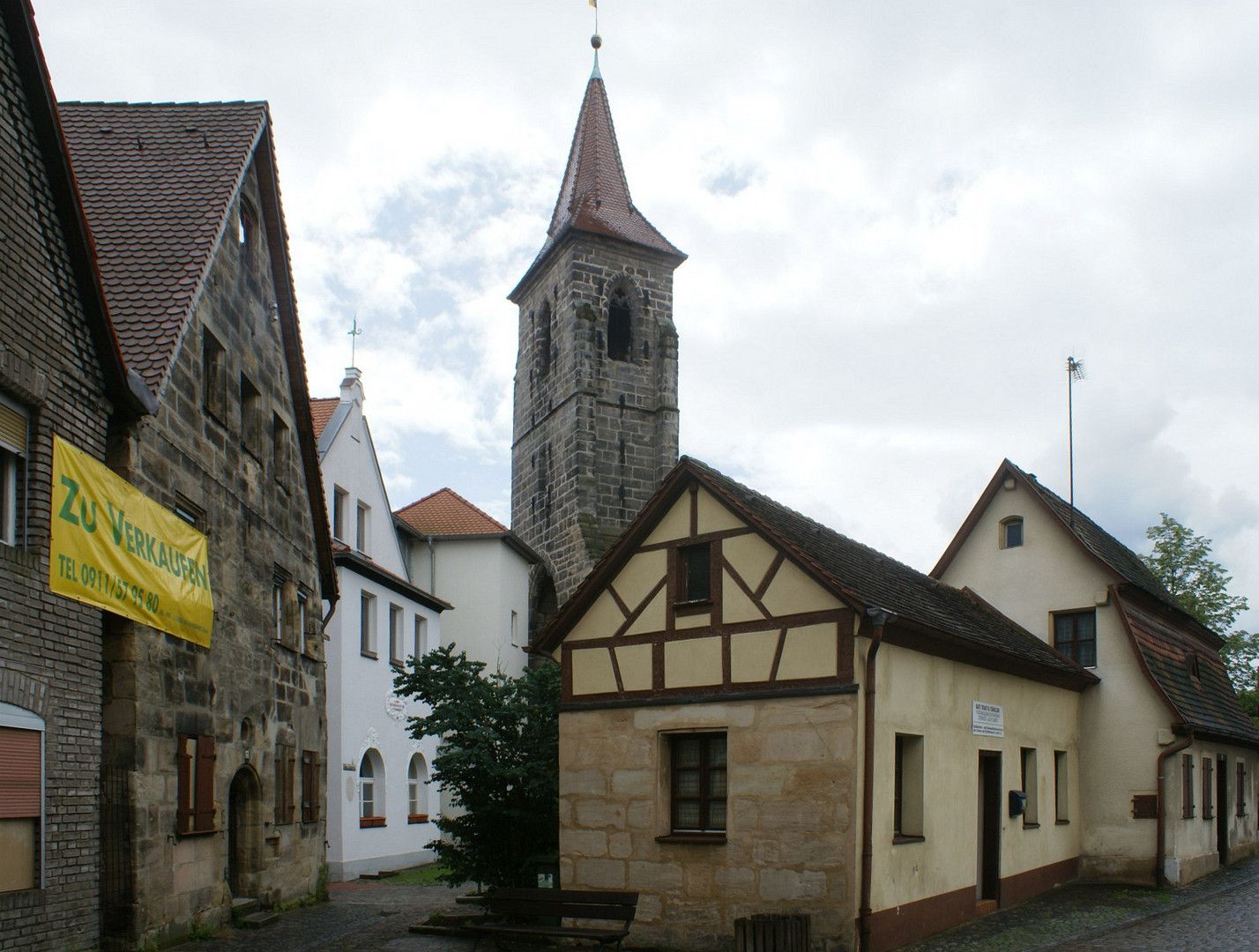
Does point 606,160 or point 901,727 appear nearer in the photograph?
point 901,727

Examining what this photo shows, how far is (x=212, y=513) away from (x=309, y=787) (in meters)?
5.61

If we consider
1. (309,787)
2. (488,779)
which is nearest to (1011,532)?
(488,779)

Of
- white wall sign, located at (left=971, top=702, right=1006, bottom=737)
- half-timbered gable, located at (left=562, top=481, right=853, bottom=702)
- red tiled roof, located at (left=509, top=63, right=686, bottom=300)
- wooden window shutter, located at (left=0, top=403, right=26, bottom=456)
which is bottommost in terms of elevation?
white wall sign, located at (left=971, top=702, right=1006, bottom=737)

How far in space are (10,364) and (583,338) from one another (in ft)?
95.0

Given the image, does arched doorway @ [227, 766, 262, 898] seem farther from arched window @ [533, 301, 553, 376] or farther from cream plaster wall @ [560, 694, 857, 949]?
arched window @ [533, 301, 553, 376]

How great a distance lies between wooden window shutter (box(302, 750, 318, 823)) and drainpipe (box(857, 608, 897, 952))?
891cm

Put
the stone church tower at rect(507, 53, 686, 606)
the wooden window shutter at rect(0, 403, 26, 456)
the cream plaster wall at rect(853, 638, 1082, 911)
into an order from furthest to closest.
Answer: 1. the stone church tower at rect(507, 53, 686, 606)
2. the cream plaster wall at rect(853, 638, 1082, 911)
3. the wooden window shutter at rect(0, 403, 26, 456)

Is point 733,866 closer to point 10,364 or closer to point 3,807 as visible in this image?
point 3,807

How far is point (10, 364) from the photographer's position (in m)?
9.86

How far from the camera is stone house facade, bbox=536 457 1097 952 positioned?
12.2m

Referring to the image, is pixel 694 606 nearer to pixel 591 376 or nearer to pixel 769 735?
pixel 769 735

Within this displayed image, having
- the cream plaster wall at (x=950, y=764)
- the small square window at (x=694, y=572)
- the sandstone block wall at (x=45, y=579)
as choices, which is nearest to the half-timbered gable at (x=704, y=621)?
the small square window at (x=694, y=572)

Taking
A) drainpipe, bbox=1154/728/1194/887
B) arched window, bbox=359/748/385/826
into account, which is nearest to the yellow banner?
arched window, bbox=359/748/385/826

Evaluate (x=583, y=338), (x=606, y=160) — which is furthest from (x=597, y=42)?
(x=583, y=338)
